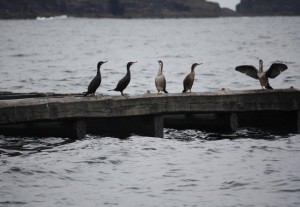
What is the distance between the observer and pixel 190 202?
13.3 metres

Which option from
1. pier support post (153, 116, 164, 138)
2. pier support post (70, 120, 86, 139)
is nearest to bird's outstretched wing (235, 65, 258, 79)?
pier support post (153, 116, 164, 138)

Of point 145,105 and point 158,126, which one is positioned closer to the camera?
point 145,105

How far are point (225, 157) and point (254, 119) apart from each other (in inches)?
111

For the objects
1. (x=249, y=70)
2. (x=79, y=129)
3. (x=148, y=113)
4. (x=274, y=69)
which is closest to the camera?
(x=79, y=129)

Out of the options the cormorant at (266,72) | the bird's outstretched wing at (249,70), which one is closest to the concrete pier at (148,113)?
the cormorant at (266,72)

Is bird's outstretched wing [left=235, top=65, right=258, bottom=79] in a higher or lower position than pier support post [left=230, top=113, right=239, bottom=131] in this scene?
higher

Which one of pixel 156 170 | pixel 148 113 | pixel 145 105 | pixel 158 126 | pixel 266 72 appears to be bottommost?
pixel 156 170

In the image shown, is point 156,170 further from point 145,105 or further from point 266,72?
point 266,72

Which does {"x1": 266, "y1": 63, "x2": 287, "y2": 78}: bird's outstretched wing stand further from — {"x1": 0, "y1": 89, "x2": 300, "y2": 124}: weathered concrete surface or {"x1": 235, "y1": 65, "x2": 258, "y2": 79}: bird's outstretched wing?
{"x1": 0, "y1": 89, "x2": 300, "y2": 124}: weathered concrete surface

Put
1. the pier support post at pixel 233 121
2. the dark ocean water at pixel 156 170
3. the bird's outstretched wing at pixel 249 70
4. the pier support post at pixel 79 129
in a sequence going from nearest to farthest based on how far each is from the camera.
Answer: the dark ocean water at pixel 156 170
the pier support post at pixel 79 129
the pier support post at pixel 233 121
the bird's outstretched wing at pixel 249 70

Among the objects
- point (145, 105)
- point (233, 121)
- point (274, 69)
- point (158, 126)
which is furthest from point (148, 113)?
point (274, 69)

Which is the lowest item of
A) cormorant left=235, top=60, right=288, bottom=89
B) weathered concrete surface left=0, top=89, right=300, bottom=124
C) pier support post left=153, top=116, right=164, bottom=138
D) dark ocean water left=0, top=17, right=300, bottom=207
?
dark ocean water left=0, top=17, right=300, bottom=207

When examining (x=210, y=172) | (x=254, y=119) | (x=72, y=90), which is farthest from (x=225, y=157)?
(x=72, y=90)

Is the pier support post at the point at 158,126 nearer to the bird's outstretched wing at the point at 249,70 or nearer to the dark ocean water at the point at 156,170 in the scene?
the dark ocean water at the point at 156,170
